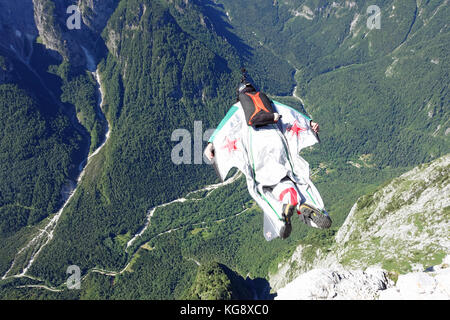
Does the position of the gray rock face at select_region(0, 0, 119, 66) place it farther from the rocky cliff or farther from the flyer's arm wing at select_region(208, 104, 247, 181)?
the flyer's arm wing at select_region(208, 104, 247, 181)

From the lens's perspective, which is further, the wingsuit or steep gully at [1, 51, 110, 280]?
steep gully at [1, 51, 110, 280]

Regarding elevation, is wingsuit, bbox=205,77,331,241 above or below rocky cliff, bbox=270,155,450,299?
above

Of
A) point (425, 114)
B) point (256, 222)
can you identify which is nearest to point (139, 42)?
point (256, 222)

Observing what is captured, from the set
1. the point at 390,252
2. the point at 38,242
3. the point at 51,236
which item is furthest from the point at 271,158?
the point at 38,242

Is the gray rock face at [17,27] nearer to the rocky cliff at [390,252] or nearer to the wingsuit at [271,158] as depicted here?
the rocky cliff at [390,252]

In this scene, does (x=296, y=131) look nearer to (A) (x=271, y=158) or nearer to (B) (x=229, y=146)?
(A) (x=271, y=158)

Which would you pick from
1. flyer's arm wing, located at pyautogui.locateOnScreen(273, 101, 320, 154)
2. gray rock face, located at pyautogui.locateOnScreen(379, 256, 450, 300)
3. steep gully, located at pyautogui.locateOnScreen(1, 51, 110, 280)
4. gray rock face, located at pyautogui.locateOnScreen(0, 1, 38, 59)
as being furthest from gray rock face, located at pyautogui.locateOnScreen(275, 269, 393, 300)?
gray rock face, located at pyautogui.locateOnScreen(0, 1, 38, 59)
